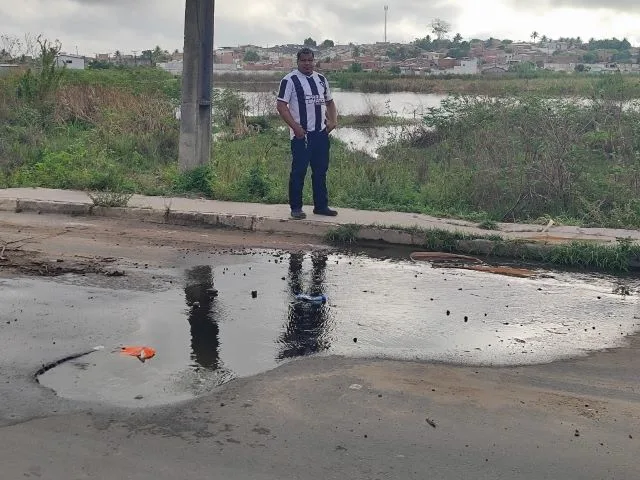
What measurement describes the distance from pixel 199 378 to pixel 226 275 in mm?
3104

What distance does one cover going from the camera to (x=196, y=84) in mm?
13539

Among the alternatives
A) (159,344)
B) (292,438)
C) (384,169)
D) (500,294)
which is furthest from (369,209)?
(292,438)

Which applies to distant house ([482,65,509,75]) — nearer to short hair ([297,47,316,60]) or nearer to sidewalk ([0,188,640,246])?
sidewalk ([0,188,640,246])

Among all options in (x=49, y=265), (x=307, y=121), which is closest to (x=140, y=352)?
(x=49, y=265)

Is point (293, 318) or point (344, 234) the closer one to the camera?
point (293, 318)

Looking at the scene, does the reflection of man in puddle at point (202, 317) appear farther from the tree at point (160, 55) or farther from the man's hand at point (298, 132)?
the tree at point (160, 55)

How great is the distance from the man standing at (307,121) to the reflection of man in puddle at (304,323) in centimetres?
242

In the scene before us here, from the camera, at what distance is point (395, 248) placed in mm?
10375

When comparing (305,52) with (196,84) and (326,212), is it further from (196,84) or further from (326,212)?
(196,84)

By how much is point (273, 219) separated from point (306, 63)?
77.3 inches

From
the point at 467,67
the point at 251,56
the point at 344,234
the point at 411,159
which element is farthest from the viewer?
the point at 251,56

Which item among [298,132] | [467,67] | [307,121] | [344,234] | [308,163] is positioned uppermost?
[467,67]

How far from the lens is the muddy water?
5910mm

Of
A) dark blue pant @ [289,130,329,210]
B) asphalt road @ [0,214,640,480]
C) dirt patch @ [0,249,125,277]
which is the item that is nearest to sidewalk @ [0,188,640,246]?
dark blue pant @ [289,130,329,210]
